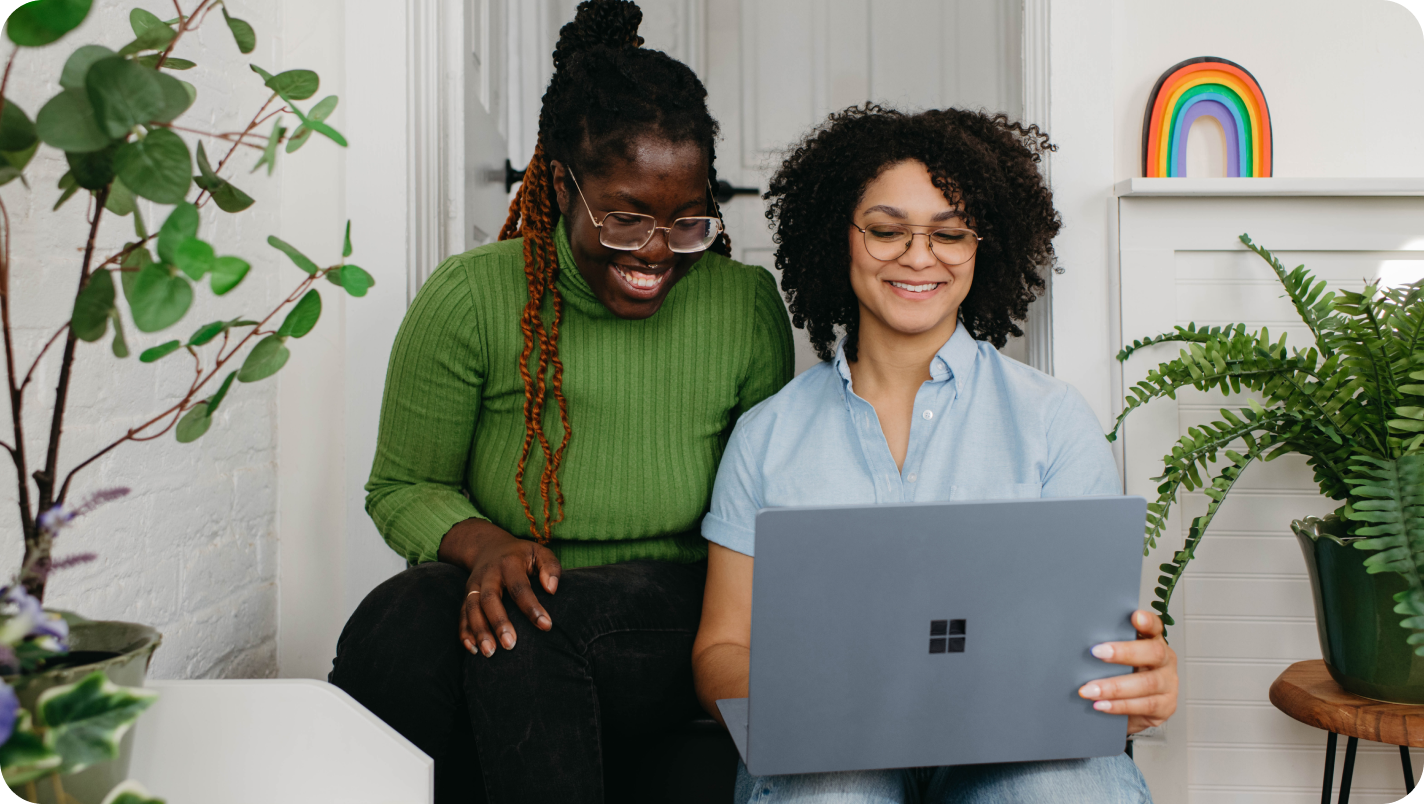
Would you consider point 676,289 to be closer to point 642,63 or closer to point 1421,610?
point 642,63

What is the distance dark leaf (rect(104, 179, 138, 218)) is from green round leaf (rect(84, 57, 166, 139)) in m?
0.12

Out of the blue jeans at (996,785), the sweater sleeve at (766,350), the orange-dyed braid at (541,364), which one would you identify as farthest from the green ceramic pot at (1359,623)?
the orange-dyed braid at (541,364)

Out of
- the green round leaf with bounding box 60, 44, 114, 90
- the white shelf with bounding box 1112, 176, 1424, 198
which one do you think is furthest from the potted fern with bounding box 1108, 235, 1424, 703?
the green round leaf with bounding box 60, 44, 114, 90

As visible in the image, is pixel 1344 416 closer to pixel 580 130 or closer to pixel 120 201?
pixel 580 130

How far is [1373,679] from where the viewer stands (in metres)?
1.19

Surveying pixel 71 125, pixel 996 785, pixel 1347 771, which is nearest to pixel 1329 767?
pixel 1347 771

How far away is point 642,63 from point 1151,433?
105cm

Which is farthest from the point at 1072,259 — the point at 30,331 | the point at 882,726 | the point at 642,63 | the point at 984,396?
the point at 30,331

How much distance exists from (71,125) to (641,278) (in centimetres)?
84

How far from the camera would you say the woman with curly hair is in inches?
46.8

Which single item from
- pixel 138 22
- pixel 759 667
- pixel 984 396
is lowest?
pixel 759 667

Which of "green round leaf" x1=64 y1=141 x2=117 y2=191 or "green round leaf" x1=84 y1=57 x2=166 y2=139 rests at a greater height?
"green round leaf" x1=84 y1=57 x2=166 y2=139

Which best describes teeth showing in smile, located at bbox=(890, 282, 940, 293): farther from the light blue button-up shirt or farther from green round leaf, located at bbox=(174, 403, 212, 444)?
green round leaf, located at bbox=(174, 403, 212, 444)

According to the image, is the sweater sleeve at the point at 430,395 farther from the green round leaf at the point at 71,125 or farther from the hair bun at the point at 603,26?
the green round leaf at the point at 71,125
